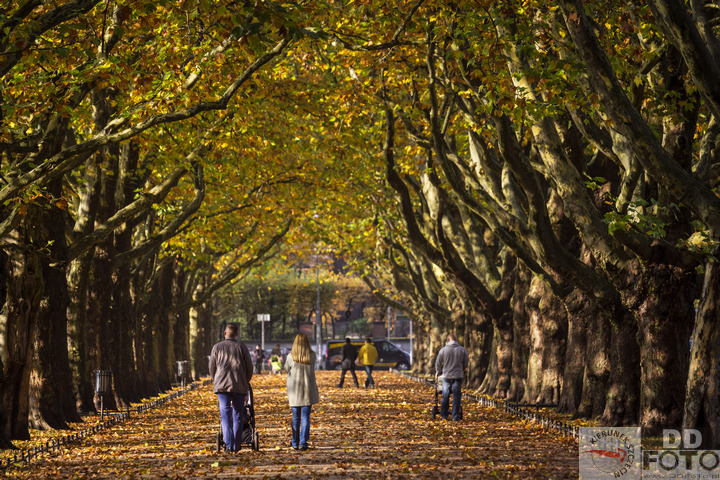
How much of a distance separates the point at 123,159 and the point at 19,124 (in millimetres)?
4606

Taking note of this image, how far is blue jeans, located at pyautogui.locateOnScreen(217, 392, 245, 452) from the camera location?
38.9 feet

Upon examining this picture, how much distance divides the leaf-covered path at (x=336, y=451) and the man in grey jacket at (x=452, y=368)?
0.52 meters

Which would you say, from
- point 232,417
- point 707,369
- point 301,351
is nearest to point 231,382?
point 232,417

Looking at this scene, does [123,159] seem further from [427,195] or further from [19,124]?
[427,195]

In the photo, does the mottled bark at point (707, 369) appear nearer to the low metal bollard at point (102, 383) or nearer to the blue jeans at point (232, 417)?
the blue jeans at point (232, 417)

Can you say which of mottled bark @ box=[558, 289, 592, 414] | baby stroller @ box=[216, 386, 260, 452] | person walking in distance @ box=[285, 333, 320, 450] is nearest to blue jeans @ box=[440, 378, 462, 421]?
mottled bark @ box=[558, 289, 592, 414]

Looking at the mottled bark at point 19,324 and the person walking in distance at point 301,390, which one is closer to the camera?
the person walking in distance at point 301,390

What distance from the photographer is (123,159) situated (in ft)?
61.6

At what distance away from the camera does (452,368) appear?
16828 mm

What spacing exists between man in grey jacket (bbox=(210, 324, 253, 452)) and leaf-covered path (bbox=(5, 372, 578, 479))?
0.30 metres

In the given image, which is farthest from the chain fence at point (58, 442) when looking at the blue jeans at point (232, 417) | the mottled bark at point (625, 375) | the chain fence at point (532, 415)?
the mottled bark at point (625, 375)

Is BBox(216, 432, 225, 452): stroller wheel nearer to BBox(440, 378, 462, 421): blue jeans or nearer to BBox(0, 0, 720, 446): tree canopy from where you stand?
BBox(0, 0, 720, 446): tree canopy

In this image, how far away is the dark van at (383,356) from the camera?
56000mm

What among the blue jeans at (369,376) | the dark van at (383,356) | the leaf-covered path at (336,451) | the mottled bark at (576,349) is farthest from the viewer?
the dark van at (383,356)
